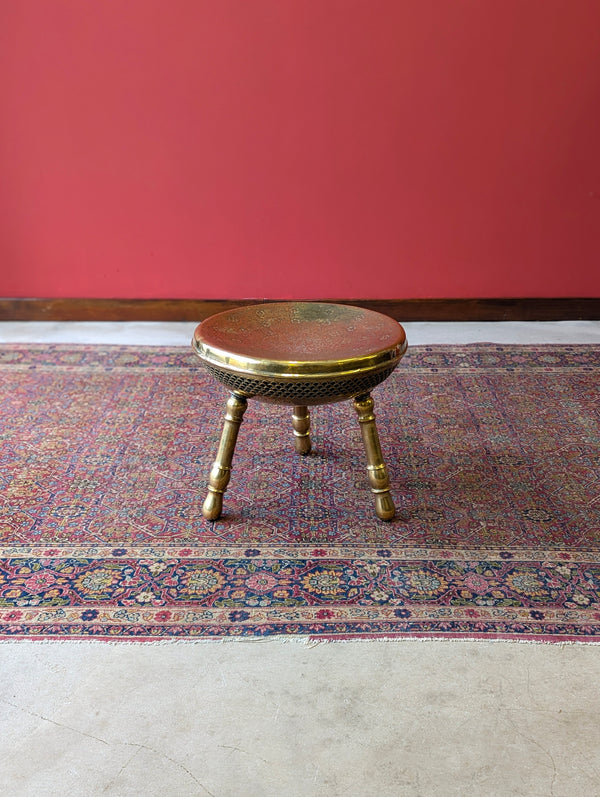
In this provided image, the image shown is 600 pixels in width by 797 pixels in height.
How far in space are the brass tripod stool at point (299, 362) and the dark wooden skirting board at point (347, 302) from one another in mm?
1401

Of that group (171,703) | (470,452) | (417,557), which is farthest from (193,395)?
(171,703)

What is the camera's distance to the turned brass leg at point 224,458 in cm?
208

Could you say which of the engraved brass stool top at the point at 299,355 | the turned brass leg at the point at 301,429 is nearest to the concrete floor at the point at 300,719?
the engraved brass stool top at the point at 299,355

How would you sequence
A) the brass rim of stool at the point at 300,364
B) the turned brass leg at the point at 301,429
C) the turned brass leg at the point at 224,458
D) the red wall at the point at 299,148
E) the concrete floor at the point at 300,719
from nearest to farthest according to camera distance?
the concrete floor at the point at 300,719 → the brass rim of stool at the point at 300,364 → the turned brass leg at the point at 224,458 → the turned brass leg at the point at 301,429 → the red wall at the point at 299,148

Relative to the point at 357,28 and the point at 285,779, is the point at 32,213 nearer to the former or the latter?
the point at 357,28

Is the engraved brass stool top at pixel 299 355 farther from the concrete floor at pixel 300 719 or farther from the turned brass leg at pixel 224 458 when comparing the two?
the concrete floor at pixel 300 719

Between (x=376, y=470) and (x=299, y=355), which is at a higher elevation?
(x=299, y=355)

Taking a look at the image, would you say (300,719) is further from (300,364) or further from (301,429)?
(301,429)

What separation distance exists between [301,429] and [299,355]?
56 cm

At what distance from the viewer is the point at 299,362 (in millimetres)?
1899

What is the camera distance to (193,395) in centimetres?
294

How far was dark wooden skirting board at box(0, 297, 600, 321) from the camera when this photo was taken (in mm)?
3727

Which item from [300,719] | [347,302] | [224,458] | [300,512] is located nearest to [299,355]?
[224,458]

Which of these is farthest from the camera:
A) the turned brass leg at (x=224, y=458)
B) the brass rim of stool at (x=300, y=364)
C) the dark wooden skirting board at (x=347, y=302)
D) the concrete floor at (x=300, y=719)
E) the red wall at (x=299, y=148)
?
the dark wooden skirting board at (x=347, y=302)
